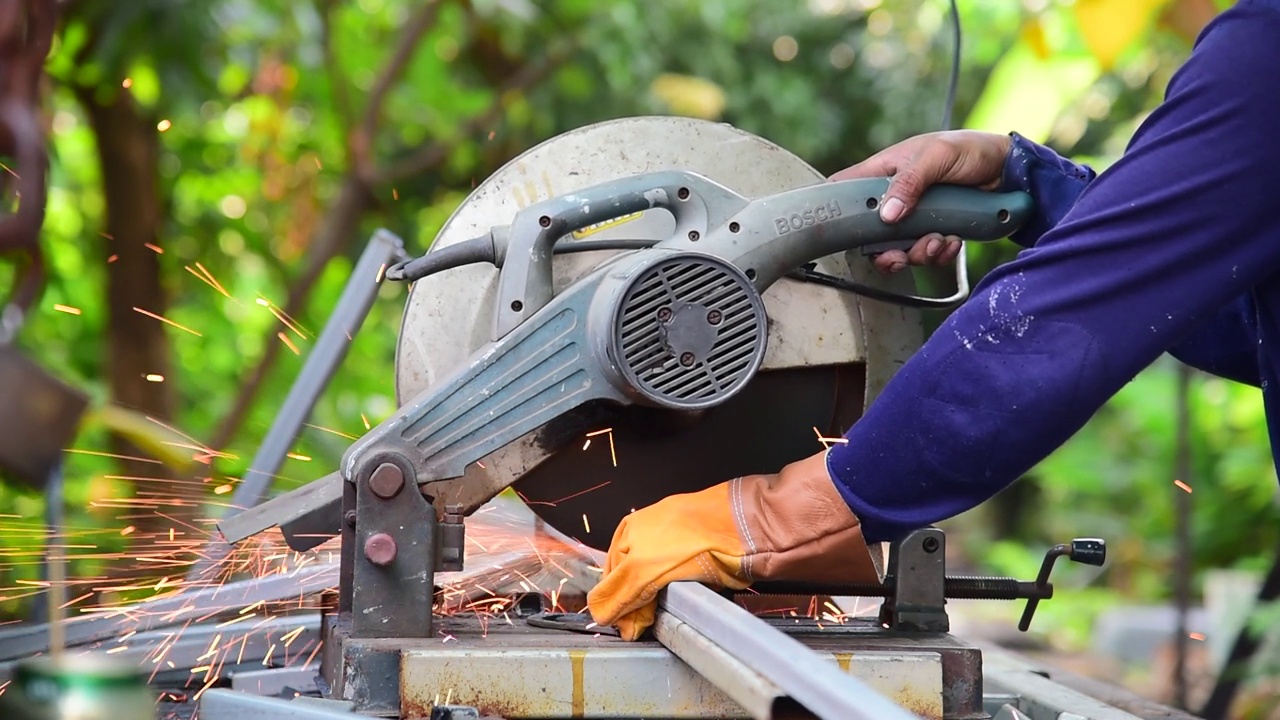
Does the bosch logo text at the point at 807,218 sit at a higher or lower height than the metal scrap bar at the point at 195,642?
higher

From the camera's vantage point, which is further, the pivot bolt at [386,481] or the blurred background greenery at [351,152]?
the blurred background greenery at [351,152]

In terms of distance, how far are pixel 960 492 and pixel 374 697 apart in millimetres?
683

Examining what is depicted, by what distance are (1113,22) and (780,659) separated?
58.4 inches

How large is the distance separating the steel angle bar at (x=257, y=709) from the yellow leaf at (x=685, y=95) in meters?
5.22

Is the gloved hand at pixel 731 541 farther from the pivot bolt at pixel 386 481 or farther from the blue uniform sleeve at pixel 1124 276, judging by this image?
the pivot bolt at pixel 386 481

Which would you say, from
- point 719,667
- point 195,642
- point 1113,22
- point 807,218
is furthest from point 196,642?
point 1113,22

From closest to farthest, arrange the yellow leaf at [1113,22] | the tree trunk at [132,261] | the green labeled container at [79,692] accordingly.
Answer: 1. the green labeled container at [79,692]
2. the yellow leaf at [1113,22]
3. the tree trunk at [132,261]

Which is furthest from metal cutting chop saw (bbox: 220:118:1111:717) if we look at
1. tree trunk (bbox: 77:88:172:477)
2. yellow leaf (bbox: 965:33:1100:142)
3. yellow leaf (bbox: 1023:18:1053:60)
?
tree trunk (bbox: 77:88:172:477)

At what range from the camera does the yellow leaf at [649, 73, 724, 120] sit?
6457 mm

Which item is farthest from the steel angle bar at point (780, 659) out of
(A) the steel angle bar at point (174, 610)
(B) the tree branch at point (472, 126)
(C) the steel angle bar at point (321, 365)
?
(B) the tree branch at point (472, 126)

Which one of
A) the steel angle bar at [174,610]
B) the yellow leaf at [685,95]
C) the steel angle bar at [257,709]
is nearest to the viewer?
the steel angle bar at [257,709]

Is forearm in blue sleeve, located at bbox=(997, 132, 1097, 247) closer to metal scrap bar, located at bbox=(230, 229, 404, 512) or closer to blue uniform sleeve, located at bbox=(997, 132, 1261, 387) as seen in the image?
blue uniform sleeve, located at bbox=(997, 132, 1261, 387)

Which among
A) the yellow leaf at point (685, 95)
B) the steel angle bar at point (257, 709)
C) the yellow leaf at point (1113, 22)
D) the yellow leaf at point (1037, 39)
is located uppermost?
the yellow leaf at point (685, 95)

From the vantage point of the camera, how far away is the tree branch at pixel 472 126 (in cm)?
503
